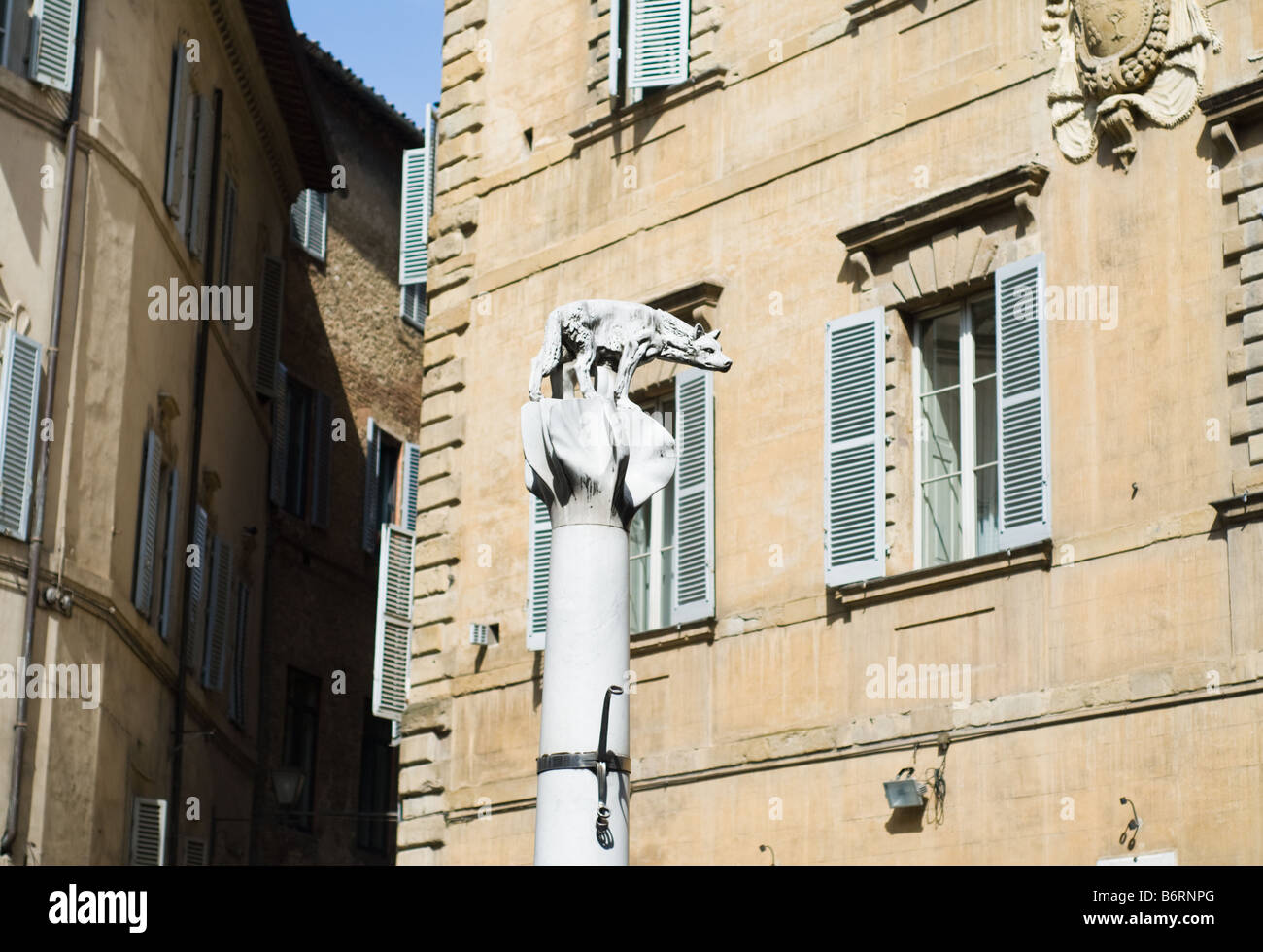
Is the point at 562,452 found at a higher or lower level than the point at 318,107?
lower

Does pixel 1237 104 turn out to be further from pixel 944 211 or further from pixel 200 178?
pixel 200 178

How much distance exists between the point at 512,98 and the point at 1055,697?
26.5ft

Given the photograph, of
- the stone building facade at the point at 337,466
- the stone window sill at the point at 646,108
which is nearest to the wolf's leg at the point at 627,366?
the stone window sill at the point at 646,108

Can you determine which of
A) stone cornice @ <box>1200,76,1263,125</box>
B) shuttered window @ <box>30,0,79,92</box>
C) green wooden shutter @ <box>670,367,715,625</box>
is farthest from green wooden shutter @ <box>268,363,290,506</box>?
stone cornice @ <box>1200,76,1263,125</box>

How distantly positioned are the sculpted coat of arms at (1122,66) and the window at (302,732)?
13379mm

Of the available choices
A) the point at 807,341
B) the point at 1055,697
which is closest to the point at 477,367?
the point at 807,341

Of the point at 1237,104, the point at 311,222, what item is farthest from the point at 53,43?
the point at 311,222

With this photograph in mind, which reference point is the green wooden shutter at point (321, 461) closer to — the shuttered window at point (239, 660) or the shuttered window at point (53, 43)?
the shuttered window at point (239, 660)

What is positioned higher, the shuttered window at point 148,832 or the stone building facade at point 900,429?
the stone building facade at point 900,429

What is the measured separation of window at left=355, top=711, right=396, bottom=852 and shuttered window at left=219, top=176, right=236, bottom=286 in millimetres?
6051

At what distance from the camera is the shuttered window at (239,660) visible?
23500mm
